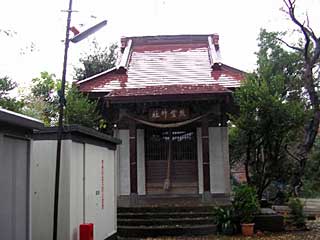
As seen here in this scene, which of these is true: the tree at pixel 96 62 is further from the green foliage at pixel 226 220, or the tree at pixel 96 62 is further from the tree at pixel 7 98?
the green foliage at pixel 226 220

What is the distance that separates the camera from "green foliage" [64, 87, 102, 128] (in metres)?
14.3

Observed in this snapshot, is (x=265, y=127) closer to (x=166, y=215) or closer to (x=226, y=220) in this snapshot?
(x=226, y=220)

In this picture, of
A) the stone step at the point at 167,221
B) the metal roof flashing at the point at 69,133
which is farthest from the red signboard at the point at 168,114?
the metal roof flashing at the point at 69,133

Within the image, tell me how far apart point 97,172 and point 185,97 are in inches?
221

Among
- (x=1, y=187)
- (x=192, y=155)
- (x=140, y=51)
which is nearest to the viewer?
(x=1, y=187)

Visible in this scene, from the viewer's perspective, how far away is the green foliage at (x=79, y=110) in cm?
1430

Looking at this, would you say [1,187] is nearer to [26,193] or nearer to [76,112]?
[26,193]

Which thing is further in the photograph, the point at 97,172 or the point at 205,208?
the point at 205,208

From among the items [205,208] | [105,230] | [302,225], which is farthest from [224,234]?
[105,230]

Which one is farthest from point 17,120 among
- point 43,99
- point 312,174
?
point 43,99

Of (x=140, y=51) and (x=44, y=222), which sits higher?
(x=140, y=51)

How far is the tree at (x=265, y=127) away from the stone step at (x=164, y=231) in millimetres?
3409

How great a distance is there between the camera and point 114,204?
10.9m

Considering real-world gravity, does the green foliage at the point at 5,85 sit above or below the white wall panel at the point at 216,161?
above
